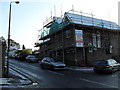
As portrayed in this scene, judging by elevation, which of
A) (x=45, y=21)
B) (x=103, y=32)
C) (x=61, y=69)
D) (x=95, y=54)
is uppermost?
(x=45, y=21)

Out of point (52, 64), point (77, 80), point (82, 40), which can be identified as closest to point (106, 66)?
point (77, 80)

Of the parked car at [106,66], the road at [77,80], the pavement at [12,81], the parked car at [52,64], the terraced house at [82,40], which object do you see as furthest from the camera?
the terraced house at [82,40]

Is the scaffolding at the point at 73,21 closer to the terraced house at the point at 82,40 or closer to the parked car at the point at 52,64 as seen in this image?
the terraced house at the point at 82,40

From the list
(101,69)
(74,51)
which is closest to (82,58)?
(74,51)

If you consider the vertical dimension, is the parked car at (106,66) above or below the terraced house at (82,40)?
below

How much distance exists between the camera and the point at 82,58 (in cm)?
2216

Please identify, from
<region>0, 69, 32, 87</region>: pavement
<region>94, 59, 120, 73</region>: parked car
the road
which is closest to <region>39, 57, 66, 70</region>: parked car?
the road

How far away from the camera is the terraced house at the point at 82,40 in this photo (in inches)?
867

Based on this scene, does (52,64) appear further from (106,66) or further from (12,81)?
(12,81)

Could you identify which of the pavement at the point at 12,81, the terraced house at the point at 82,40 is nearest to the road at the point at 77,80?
the pavement at the point at 12,81

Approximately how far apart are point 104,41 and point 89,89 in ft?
60.4

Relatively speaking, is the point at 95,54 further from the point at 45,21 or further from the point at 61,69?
the point at 45,21

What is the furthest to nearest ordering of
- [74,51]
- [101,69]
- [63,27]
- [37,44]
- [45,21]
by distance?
[37,44], [45,21], [63,27], [74,51], [101,69]

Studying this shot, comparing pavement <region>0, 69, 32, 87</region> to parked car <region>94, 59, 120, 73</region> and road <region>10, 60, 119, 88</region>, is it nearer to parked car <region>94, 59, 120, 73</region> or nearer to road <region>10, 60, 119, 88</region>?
road <region>10, 60, 119, 88</region>
